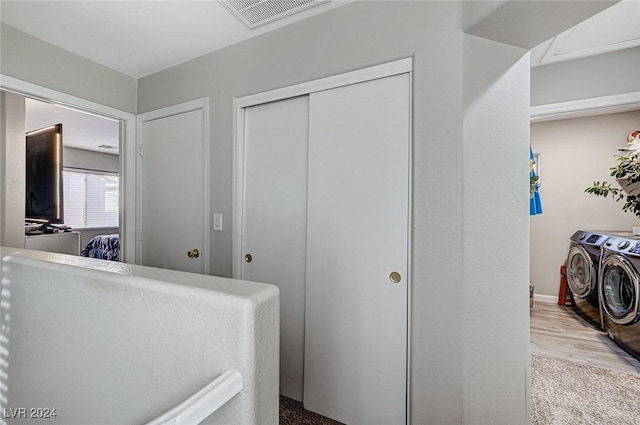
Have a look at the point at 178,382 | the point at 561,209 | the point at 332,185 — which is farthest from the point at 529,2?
the point at 561,209

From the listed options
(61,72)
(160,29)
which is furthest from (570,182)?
(61,72)

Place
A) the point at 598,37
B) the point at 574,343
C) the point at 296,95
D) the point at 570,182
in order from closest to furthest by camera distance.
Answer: the point at 296,95
the point at 598,37
the point at 574,343
the point at 570,182

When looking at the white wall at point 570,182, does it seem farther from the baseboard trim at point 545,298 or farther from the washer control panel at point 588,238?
the washer control panel at point 588,238

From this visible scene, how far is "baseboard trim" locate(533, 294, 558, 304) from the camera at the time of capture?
378 cm

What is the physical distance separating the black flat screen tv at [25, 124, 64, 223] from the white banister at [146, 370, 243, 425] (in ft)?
12.7

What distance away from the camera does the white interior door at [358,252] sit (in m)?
1.55

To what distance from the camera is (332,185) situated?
1.73 m

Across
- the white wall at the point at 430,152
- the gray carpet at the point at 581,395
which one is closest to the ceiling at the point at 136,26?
the white wall at the point at 430,152

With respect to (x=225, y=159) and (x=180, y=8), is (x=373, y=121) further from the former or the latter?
(x=180, y=8)

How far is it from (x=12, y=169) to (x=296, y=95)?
265 cm

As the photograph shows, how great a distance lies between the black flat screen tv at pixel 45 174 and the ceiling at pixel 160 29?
5.36 feet

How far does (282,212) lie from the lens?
1977mm

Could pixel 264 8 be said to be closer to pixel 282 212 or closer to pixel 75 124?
pixel 282 212

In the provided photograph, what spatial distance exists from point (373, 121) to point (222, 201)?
120 centimetres
